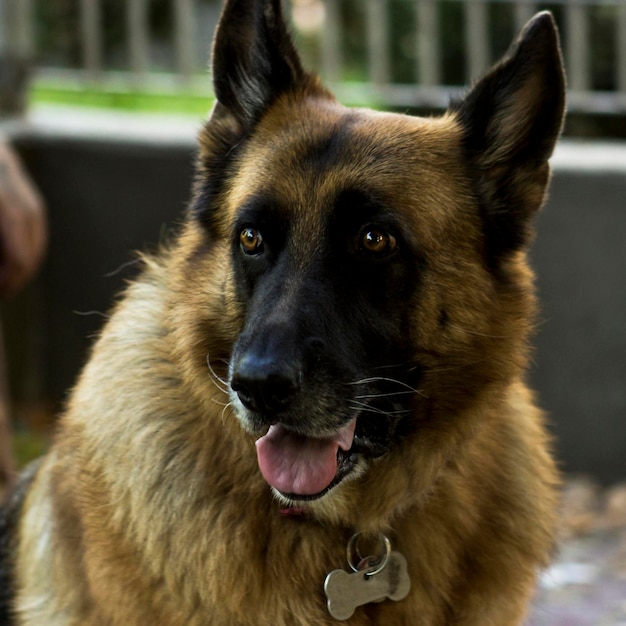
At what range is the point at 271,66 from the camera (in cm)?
321

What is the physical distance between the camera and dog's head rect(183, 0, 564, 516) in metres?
2.82

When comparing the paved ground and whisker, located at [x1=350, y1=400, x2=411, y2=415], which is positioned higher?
whisker, located at [x1=350, y1=400, x2=411, y2=415]

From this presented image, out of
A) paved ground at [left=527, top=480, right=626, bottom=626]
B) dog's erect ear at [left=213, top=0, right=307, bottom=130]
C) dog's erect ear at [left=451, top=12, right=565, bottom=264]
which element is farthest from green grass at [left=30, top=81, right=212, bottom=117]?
dog's erect ear at [left=451, top=12, right=565, bottom=264]

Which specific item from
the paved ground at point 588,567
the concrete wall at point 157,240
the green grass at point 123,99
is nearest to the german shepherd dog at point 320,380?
the paved ground at point 588,567

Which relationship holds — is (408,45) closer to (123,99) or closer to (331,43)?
(331,43)

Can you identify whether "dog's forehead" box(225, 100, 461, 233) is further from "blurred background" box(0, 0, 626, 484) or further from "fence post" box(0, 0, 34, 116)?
"fence post" box(0, 0, 34, 116)

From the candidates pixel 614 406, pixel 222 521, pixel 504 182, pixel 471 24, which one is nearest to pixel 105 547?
pixel 222 521

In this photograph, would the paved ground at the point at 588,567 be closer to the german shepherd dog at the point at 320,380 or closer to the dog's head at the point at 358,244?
the german shepherd dog at the point at 320,380

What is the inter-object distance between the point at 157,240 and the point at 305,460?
154 inches

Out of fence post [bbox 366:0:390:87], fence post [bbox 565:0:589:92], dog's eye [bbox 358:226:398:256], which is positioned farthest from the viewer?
fence post [bbox 366:0:390:87]

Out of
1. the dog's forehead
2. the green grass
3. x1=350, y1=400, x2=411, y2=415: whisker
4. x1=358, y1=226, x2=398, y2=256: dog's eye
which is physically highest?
the green grass

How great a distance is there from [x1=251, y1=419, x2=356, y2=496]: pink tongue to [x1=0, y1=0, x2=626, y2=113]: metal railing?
3967mm

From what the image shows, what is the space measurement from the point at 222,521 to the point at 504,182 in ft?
3.96

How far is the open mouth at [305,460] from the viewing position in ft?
9.21
